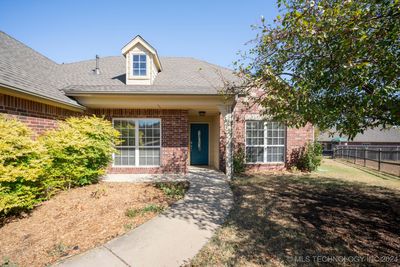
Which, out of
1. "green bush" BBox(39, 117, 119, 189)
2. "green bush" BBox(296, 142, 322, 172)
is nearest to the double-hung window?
"green bush" BBox(296, 142, 322, 172)

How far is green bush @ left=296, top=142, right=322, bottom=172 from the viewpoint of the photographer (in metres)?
10.1

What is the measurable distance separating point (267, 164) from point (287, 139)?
1749 millimetres

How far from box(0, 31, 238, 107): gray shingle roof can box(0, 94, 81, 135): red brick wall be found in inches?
18.2

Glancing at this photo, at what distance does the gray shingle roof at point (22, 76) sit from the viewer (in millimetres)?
5247

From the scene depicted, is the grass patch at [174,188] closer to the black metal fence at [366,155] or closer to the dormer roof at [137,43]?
the dormer roof at [137,43]

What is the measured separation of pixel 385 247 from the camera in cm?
339

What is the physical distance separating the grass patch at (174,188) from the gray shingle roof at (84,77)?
3.51 metres

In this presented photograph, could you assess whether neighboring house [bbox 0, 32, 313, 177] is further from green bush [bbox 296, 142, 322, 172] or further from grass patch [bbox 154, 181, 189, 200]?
grass patch [bbox 154, 181, 189, 200]

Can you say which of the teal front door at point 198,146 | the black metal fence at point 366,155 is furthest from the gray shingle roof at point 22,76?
the black metal fence at point 366,155

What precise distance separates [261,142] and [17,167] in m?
9.61

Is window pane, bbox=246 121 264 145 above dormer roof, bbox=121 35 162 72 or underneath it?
underneath

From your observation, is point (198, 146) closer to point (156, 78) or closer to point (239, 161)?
point (239, 161)

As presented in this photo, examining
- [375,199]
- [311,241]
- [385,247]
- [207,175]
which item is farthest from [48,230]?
[375,199]

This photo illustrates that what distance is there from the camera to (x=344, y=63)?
320 centimetres
